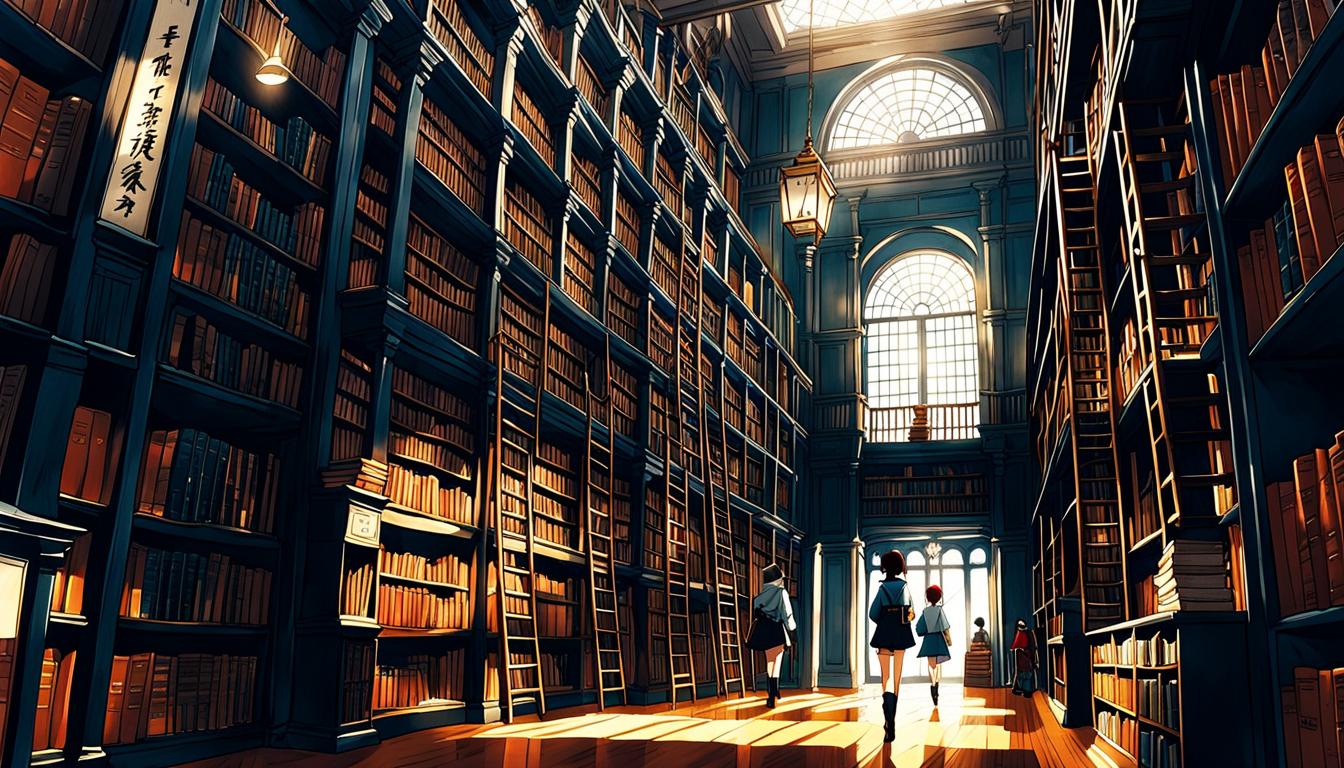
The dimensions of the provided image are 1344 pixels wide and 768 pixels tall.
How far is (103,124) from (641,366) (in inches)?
237

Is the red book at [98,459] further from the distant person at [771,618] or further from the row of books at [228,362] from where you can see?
the distant person at [771,618]

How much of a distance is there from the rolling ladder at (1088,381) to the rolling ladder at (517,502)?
3.47 metres

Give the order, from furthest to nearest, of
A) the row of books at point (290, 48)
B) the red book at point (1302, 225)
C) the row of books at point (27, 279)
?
the row of books at point (290, 48), the row of books at point (27, 279), the red book at point (1302, 225)

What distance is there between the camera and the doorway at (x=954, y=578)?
14.7 m

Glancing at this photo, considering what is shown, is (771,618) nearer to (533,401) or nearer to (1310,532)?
(533,401)

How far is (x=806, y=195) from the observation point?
6.96 metres

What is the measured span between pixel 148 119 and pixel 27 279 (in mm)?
835

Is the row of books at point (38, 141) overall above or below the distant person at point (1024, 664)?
above

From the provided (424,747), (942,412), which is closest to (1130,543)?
(424,747)

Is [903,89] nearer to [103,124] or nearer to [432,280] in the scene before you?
[432,280]

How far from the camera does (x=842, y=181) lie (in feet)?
53.5

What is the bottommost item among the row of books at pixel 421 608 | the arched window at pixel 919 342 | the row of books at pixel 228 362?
the row of books at pixel 421 608

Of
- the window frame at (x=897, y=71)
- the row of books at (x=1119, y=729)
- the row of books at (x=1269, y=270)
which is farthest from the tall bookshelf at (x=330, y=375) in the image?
the window frame at (x=897, y=71)

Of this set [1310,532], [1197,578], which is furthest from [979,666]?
[1310,532]
